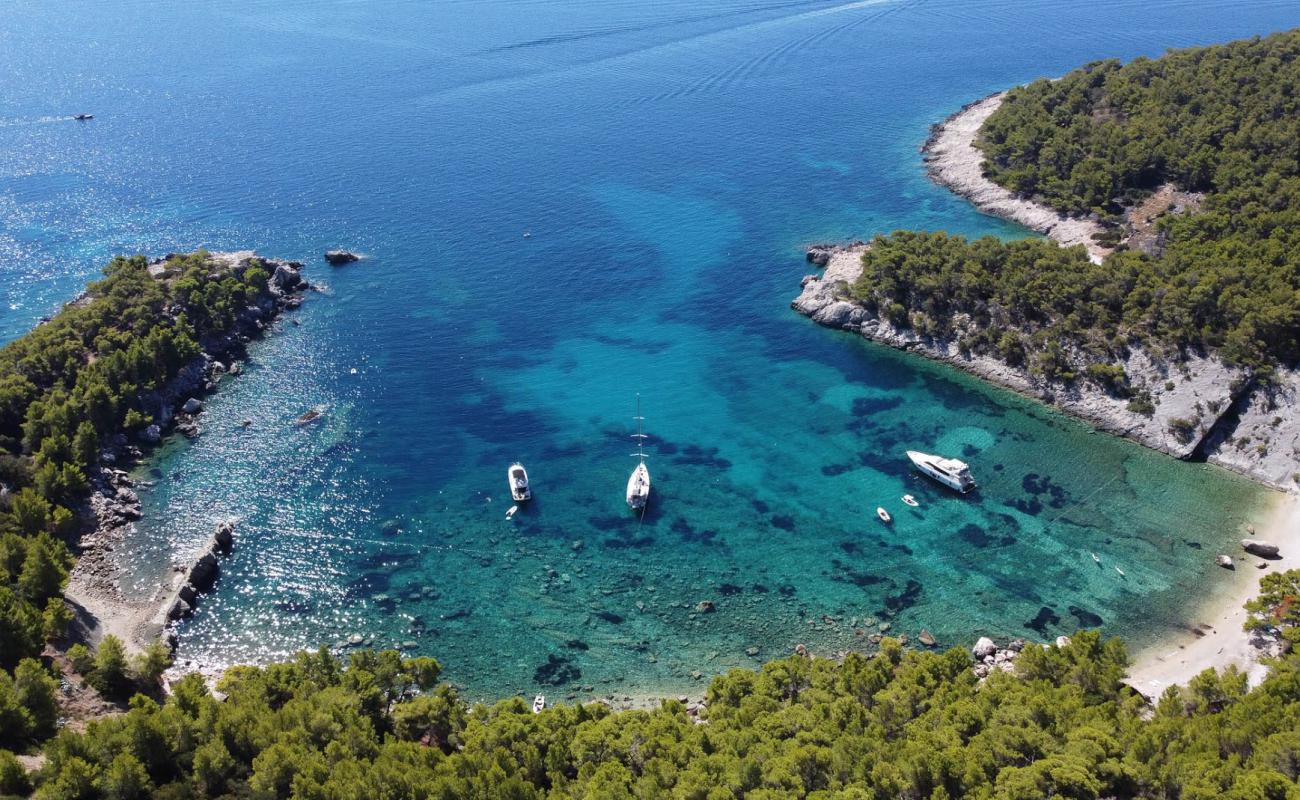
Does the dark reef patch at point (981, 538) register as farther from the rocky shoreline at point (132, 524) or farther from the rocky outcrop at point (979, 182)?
the rocky shoreline at point (132, 524)

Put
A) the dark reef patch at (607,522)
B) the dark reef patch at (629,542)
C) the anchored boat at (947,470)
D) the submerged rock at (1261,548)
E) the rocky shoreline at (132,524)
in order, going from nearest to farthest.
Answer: the rocky shoreline at (132,524)
the submerged rock at (1261,548)
the dark reef patch at (629,542)
the dark reef patch at (607,522)
the anchored boat at (947,470)

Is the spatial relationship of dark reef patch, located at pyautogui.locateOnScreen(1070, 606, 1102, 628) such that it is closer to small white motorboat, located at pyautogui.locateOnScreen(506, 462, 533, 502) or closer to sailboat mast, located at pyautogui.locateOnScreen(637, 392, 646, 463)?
sailboat mast, located at pyautogui.locateOnScreen(637, 392, 646, 463)

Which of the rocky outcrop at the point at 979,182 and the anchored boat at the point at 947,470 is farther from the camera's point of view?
the rocky outcrop at the point at 979,182

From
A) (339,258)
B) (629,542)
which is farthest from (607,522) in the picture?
(339,258)

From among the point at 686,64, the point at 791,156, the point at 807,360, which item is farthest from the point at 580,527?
the point at 686,64

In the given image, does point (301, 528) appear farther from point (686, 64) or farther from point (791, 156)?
point (686, 64)

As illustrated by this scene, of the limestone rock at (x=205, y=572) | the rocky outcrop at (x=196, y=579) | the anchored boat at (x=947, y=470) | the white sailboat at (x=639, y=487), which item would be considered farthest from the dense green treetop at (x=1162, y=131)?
the limestone rock at (x=205, y=572)

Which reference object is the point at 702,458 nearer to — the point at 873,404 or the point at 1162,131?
the point at 873,404
